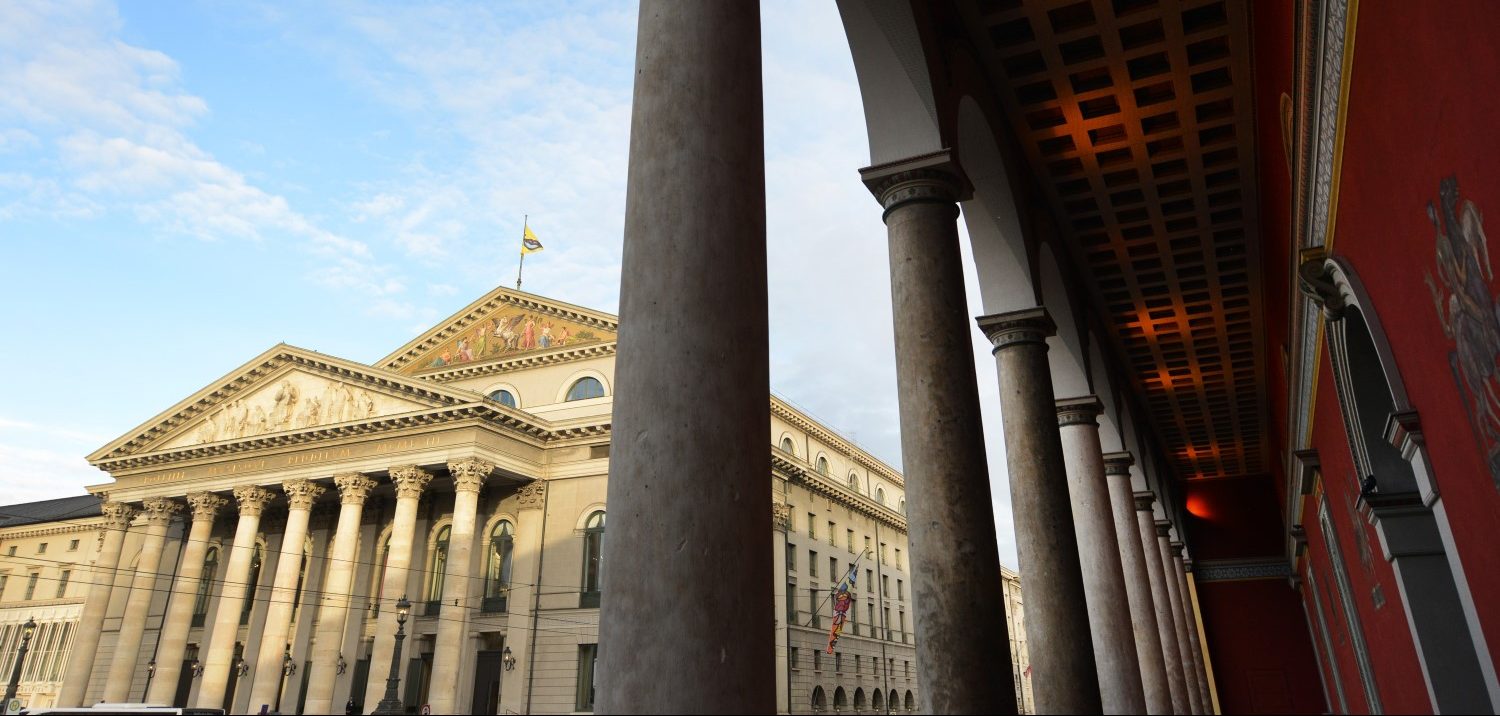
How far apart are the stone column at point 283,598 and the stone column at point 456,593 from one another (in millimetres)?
5685

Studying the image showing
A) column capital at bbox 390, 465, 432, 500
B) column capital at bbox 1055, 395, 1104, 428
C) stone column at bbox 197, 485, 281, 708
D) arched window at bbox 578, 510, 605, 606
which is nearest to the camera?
column capital at bbox 1055, 395, 1104, 428

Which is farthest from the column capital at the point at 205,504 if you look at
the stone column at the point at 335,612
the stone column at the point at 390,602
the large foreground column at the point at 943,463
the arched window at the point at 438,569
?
the large foreground column at the point at 943,463

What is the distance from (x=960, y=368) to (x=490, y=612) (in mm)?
31132

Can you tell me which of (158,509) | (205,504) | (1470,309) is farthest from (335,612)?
(1470,309)

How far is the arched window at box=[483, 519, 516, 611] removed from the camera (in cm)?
3453

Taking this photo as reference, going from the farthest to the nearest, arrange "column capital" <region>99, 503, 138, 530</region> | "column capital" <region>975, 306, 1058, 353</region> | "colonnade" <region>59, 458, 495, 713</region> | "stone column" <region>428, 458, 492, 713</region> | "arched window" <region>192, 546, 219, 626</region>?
"arched window" <region>192, 546, 219, 626</region>
"column capital" <region>99, 503, 138, 530</region>
"colonnade" <region>59, 458, 495, 713</region>
"stone column" <region>428, 458, 492, 713</region>
"column capital" <region>975, 306, 1058, 353</region>

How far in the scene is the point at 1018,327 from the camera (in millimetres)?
10859

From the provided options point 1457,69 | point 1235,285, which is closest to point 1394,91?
point 1457,69

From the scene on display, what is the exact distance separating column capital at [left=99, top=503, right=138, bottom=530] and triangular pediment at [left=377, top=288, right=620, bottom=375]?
12.0 meters

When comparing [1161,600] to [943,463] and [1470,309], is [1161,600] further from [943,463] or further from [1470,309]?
[1470,309]

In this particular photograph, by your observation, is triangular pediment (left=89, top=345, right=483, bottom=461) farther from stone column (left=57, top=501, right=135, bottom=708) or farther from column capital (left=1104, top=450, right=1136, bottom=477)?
column capital (left=1104, top=450, right=1136, bottom=477)

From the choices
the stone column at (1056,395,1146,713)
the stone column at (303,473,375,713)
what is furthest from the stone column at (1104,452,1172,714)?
the stone column at (303,473,375,713)

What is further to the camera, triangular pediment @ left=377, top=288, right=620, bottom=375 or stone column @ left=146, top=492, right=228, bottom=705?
triangular pediment @ left=377, top=288, right=620, bottom=375

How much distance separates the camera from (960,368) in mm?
6938
